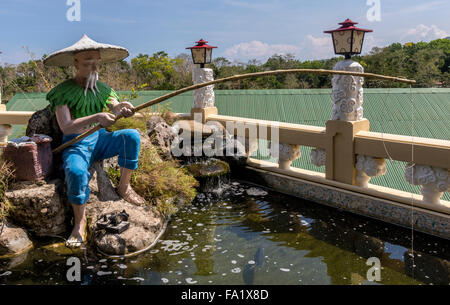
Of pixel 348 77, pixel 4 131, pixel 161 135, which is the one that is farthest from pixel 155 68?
pixel 348 77

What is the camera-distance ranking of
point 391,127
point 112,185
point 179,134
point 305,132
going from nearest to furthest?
point 112,185 < point 305,132 < point 179,134 < point 391,127

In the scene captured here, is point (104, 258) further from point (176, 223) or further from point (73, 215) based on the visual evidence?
point (176, 223)

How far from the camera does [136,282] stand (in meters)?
3.52

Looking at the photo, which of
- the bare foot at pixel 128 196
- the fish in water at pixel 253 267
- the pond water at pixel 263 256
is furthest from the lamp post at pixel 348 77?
the bare foot at pixel 128 196

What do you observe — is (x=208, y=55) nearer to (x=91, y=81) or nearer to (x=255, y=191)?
(x=255, y=191)

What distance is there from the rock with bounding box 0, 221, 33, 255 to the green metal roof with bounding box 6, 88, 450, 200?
13.6 feet

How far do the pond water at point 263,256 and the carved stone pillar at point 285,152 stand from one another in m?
1.27

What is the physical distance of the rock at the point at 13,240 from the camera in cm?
398

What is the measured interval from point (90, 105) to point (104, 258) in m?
1.64

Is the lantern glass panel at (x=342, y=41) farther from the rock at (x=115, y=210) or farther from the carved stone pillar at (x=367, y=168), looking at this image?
the rock at (x=115, y=210)

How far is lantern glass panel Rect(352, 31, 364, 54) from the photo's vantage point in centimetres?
515

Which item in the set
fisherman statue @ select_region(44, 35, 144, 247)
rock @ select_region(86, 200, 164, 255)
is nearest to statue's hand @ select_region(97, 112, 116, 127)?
fisherman statue @ select_region(44, 35, 144, 247)

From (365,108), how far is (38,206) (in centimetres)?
783

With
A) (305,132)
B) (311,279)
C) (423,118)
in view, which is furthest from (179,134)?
(423,118)
